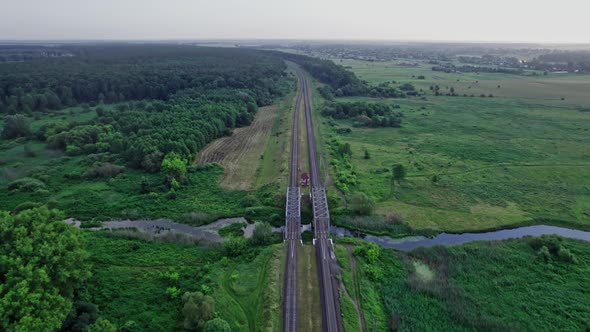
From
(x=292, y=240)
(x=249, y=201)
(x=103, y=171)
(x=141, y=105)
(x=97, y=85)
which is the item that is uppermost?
(x=97, y=85)

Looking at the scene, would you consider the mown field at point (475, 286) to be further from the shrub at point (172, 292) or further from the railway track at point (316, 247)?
the shrub at point (172, 292)

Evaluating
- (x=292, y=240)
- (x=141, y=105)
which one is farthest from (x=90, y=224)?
(x=141, y=105)

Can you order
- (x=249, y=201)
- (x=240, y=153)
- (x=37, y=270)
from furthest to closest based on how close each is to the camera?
(x=240, y=153), (x=249, y=201), (x=37, y=270)

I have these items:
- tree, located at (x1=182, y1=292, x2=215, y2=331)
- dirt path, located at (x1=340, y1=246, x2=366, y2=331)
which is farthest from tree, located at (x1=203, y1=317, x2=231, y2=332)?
dirt path, located at (x1=340, y1=246, x2=366, y2=331)

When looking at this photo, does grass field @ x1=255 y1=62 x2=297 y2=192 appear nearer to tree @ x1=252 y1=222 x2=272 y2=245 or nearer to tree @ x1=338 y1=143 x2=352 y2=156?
tree @ x1=338 y1=143 x2=352 y2=156

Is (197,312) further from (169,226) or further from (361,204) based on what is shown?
(361,204)

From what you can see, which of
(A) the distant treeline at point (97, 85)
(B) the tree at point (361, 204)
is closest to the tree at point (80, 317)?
(B) the tree at point (361, 204)
